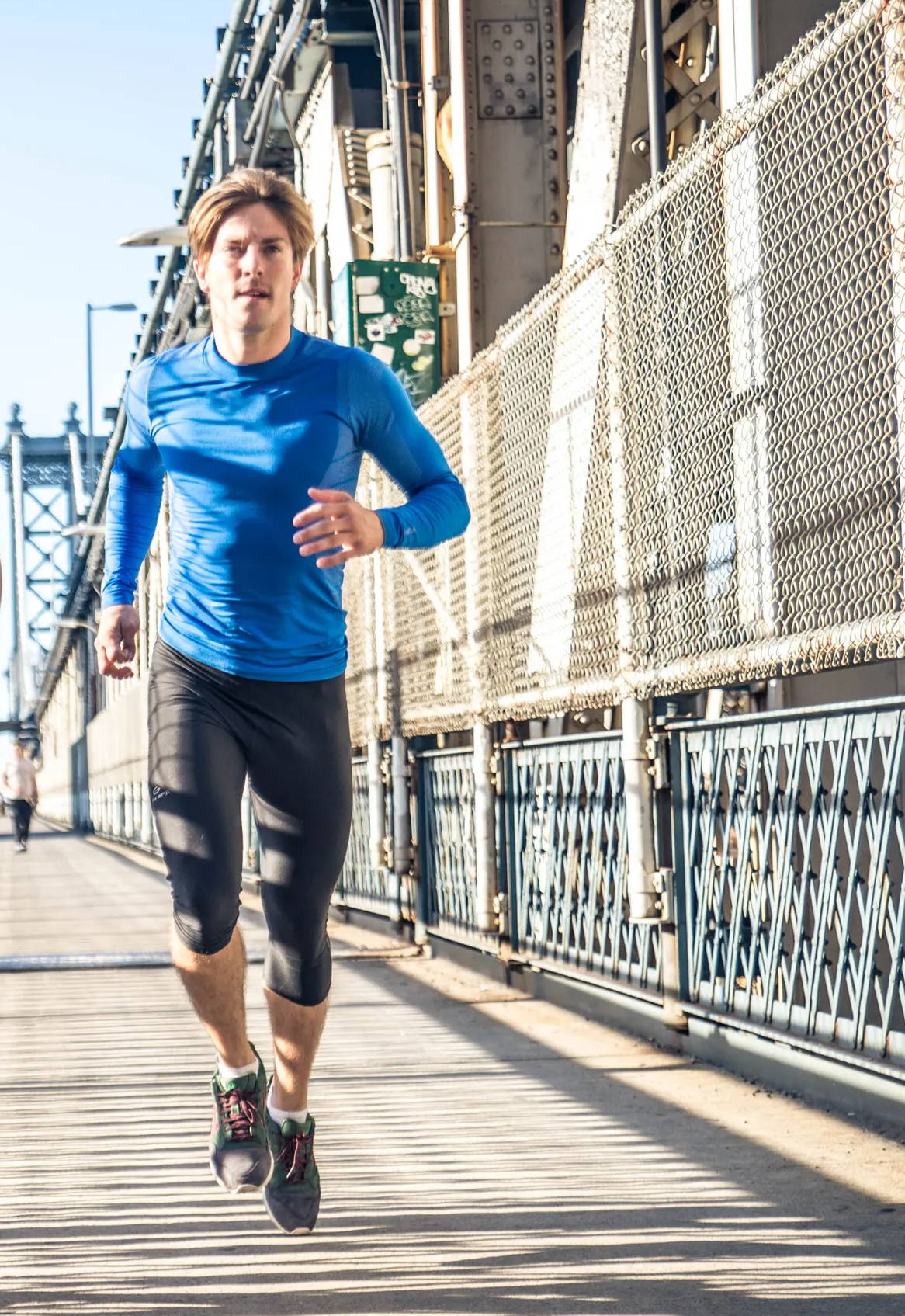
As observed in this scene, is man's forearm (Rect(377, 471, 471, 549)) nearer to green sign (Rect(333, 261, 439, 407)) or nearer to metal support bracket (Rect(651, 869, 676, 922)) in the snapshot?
metal support bracket (Rect(651, 869, 676, 922))

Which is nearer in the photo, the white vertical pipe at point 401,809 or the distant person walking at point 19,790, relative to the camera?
the white vertical pipe at point 401,809

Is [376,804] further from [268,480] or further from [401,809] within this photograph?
[268,480]

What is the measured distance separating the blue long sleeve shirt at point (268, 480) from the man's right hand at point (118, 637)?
0.08 m

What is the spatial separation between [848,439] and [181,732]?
1.90m

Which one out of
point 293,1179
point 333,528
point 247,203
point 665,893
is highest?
point 247,203

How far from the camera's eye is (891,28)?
4.28 metres

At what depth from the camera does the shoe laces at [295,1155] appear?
12.3 feet

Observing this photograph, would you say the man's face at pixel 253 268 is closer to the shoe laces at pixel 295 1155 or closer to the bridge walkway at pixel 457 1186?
the shoe laces at pixel 295 1155

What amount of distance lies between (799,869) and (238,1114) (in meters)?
2.03

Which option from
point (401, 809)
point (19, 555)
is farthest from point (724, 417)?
point (19, 555)

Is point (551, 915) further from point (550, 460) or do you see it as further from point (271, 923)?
point (271, 923)

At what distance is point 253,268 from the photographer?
376 cm

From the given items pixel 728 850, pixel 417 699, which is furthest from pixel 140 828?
pixel 728 850

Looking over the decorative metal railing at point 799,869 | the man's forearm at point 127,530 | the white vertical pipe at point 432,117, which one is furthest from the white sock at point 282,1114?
the white vertical pipe at point 432,117
